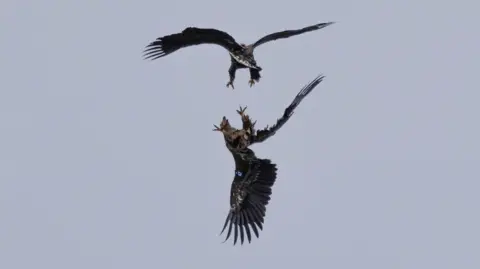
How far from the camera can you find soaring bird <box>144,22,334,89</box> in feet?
124

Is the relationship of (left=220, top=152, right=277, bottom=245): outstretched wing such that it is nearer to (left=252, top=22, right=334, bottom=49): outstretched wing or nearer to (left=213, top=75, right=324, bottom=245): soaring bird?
(left=213, top=75, right=324, bottom=245): soaring bird

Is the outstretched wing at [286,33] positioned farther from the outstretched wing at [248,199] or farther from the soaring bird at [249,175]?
the outstretched wing at [248,199]

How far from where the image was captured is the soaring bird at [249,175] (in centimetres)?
3825

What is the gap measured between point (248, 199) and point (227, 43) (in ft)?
17.7

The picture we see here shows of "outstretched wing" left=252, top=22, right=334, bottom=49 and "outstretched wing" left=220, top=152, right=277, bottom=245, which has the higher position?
"outstretched wing" left=252, top=22, right=334, bottom=49

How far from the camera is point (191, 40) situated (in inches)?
1547

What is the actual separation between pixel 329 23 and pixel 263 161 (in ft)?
16.3

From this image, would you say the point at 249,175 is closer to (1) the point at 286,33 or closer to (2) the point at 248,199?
(2) the point at 248,199

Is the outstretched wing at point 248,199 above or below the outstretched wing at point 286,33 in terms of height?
below

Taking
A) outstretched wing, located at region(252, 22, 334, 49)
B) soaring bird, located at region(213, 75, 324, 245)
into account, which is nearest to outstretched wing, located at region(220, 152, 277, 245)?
soaring bird, located at region(213, 75, 324, 245)

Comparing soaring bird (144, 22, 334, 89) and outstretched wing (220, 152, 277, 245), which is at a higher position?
soaring bird (144, 22, 334, 89)

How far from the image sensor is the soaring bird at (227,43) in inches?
1492

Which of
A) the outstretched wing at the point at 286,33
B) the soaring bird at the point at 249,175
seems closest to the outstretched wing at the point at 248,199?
the soaring bird at the point at 249,175

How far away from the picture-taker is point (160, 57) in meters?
39.8
